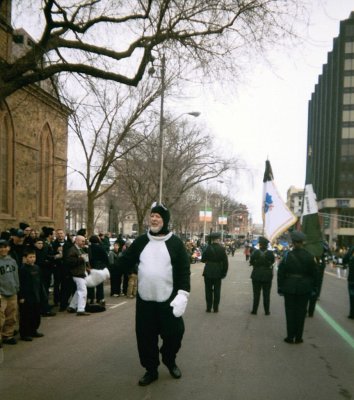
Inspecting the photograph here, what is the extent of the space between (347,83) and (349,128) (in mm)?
6882

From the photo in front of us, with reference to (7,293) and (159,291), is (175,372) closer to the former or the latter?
(159,291)

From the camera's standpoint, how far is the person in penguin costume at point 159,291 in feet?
17.8

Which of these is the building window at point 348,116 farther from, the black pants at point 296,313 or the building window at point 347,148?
the black pants at point 296,313

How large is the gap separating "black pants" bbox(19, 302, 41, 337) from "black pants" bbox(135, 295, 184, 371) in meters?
3.14

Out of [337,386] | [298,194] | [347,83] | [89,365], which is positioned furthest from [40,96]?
[298,194]

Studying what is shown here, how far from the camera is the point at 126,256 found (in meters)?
5.70

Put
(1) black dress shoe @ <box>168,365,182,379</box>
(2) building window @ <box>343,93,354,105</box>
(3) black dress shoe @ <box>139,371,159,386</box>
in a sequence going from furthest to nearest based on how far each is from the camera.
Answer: (2) building window @ <box>343,93,354,105</box>, (1) black dress shoe @ <box>168,365,182,379</box>, (3) black dress shoe @ <box>139,371,159,386</box>

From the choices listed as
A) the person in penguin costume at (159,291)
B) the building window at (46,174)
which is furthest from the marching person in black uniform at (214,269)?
the building window at (46,174)

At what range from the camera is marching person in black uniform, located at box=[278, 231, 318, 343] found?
25.8 ft

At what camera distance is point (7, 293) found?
24.8ft

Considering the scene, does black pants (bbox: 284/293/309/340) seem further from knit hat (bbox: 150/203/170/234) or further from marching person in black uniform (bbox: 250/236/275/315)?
knit hat (bbox: 150/203/170/234)

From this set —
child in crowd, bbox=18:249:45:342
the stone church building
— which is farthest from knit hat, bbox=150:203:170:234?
the stone church building

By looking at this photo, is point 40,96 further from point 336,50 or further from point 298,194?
point 298,194

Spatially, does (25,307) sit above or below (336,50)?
below
